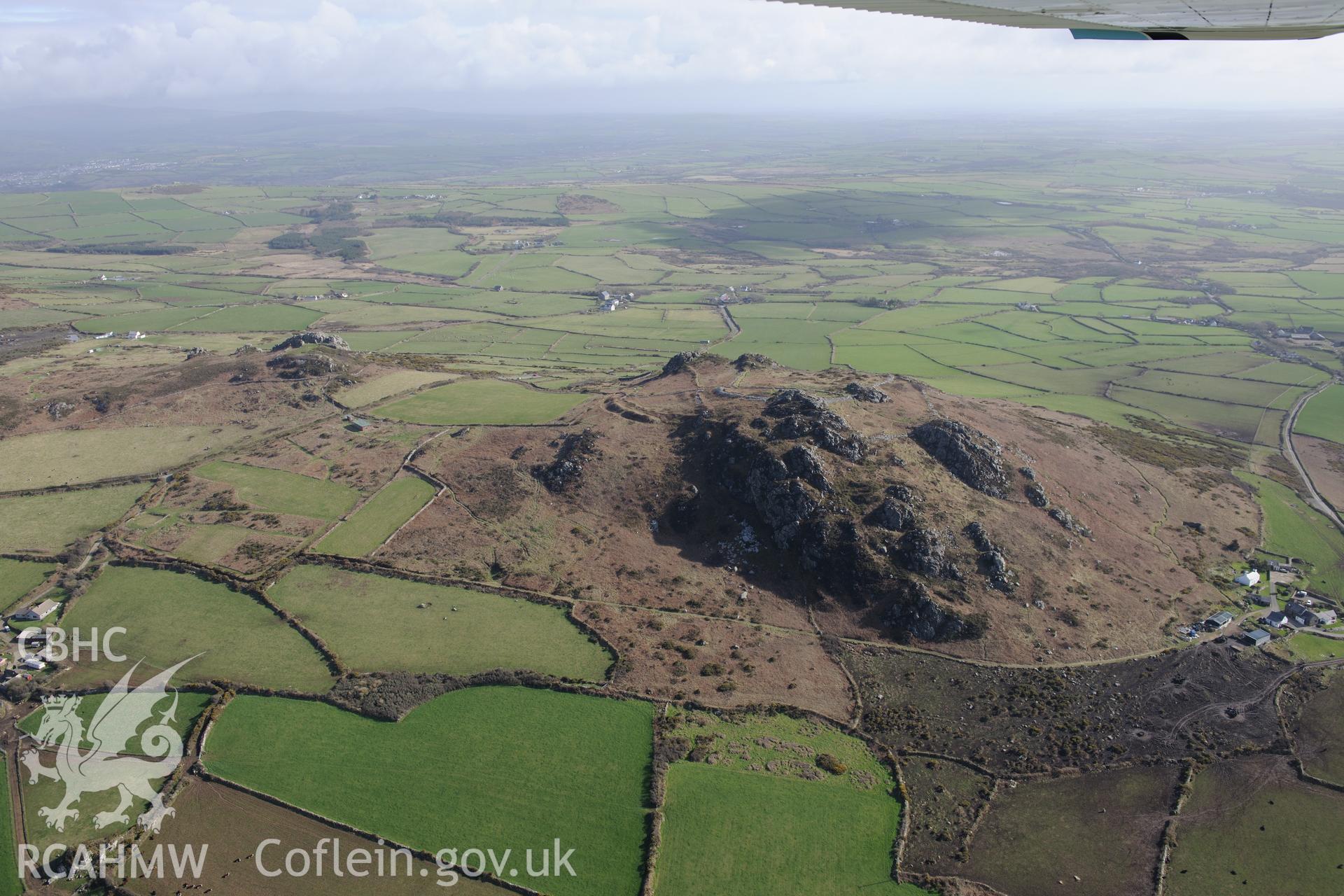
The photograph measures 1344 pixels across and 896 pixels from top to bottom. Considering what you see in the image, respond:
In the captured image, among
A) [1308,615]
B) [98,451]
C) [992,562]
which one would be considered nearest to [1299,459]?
[1308,615]

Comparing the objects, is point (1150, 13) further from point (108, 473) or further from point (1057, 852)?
point (108, 473)

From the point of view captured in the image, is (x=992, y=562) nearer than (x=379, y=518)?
Yes

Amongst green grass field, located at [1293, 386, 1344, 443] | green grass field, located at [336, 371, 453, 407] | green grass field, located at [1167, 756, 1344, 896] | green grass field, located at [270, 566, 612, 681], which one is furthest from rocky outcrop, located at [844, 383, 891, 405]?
green grass field, located at [1293, 386, 1344, 443]

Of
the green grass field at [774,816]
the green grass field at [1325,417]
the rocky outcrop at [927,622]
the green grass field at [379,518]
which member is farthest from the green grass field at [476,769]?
the green grass field at [1325,417]

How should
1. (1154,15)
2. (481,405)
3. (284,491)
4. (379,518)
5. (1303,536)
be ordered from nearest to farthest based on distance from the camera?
(1154,15) → (379,518) → (284,491) → (1303,536) → (481,405)

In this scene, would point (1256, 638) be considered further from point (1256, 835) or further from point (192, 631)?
point (192, 631)

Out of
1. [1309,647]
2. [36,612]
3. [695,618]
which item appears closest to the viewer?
[36,612]
